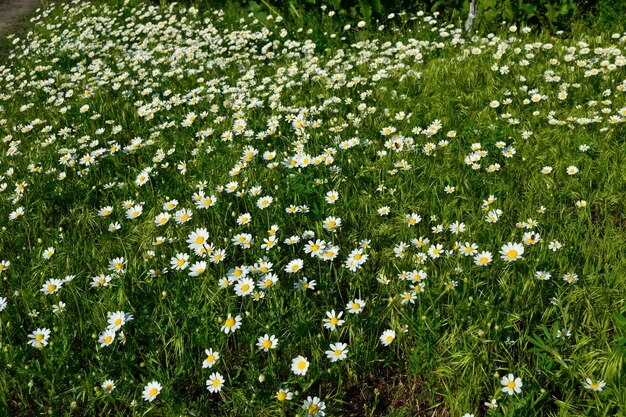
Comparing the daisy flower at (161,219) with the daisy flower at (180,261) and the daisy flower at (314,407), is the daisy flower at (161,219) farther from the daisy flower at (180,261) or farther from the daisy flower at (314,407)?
the daisy flower at (314,407)

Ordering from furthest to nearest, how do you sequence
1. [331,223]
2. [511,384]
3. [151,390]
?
1. [331,223]
2. [151,390]
3. [511,384]

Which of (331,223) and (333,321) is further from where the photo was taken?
(331,223)

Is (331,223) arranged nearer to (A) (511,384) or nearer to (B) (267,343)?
(B) (267,343)

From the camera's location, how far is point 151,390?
225 cm

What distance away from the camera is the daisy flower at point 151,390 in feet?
7.27

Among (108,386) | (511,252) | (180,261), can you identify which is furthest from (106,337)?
(511,252)

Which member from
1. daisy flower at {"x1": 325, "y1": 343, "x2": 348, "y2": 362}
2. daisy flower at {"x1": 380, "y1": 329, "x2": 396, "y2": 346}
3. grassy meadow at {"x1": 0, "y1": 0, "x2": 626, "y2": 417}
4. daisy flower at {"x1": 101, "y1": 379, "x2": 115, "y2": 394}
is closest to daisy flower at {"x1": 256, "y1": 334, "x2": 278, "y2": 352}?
grassy meadow at {"x1": 0, "y1": 0, "x2": 626, "y2": 417}

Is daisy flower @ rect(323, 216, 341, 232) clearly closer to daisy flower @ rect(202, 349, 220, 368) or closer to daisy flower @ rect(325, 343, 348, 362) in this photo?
daisy flower @ rect(325, 343, 348, 362)

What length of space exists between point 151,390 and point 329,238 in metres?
1.22

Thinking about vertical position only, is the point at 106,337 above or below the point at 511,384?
above

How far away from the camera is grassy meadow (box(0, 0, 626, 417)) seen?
231 centimetres

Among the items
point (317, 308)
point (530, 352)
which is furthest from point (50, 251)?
point (530, 352)

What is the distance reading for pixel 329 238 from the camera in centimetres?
301

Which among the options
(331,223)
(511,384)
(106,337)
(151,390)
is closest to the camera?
(511,384)
